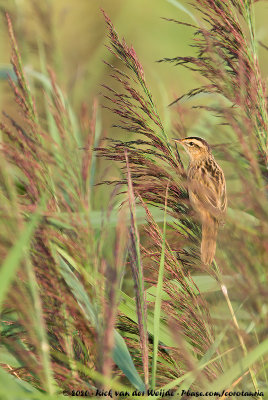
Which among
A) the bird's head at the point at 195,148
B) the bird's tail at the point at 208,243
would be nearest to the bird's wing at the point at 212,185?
the bird's head at the point at 195,148

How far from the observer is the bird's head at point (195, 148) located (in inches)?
97.8

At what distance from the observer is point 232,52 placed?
1.75 metres

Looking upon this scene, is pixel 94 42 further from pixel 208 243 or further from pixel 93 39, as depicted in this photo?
pixel 208 243

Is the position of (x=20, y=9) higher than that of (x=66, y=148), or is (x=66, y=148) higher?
(x=20, y=9)

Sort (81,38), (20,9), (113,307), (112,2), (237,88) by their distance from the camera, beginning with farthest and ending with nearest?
(112,2) < (81,38) < (20,9) < (237,88) < (113,307)

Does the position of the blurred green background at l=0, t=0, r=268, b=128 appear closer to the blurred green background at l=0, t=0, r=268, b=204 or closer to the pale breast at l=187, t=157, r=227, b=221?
the blurred green background at l=0, t=0, r=268, b=204

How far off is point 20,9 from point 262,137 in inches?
74.7

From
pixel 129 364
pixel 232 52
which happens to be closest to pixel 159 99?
pixel 232 52

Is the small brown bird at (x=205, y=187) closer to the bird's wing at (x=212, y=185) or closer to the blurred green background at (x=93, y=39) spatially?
the bird's wing at (x=212, y=185)

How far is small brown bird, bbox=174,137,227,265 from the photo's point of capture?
1542mm

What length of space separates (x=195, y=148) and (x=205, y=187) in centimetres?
43

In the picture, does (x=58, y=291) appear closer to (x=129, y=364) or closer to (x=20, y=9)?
(x=129, y=364)

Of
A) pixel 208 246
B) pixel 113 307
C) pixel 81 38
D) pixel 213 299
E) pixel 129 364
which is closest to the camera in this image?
pixel 113 307

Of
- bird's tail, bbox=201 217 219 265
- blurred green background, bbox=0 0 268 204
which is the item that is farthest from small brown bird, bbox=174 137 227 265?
blurred green background, bbox=0 0 268 204
